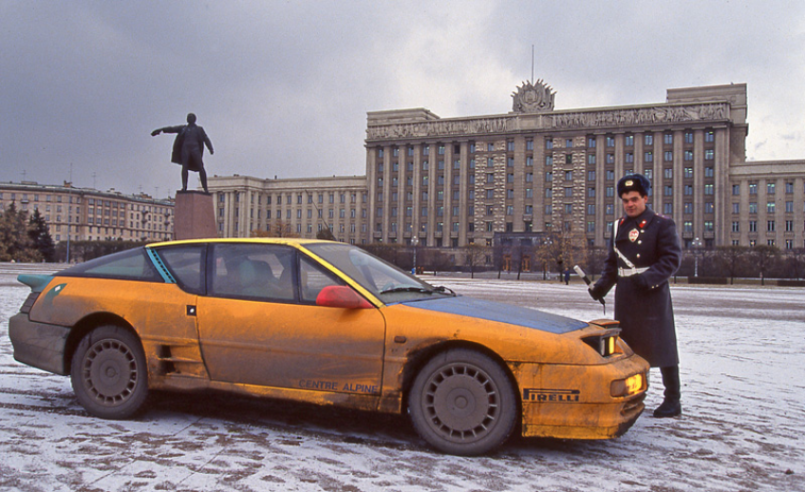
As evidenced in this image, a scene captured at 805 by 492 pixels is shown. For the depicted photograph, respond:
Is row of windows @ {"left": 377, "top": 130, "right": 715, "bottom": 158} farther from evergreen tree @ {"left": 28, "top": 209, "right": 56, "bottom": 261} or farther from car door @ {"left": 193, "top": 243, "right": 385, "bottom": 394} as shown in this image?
car door @ {"left": 193, "top": 243, "right": 385, "bottom": 394}

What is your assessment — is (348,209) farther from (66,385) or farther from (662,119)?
(66,385)

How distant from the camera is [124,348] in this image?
4.95 metres

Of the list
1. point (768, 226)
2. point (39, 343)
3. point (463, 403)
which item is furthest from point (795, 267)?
point (39, 343)

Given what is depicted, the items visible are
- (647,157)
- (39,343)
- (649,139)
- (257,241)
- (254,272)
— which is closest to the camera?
(254,272)

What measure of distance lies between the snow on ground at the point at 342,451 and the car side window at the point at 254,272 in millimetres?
840

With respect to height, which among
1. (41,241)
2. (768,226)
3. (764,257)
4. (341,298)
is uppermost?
(768,226)

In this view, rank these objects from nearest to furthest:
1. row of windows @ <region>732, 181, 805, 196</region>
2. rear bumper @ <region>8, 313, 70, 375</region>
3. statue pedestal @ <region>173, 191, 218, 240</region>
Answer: rear bumper @ <region>8, 313, 70, 375</region>, statue pedestal @ <region>173, 191, 218, 240</region>, row of windows @ <region>732, 181, 805, 196</region>

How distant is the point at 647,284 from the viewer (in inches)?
199

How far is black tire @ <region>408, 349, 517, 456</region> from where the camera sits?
4031 millimetres

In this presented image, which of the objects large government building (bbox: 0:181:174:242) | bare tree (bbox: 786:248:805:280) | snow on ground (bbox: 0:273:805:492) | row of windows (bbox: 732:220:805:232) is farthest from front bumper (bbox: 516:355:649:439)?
large government building (bbox: 0:181:174:242)

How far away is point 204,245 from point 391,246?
88223 mm

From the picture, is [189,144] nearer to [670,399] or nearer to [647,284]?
[647,284]

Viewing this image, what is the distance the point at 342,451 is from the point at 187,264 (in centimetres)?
203

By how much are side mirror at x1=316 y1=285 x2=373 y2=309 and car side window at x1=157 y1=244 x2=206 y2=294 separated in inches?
45.5
